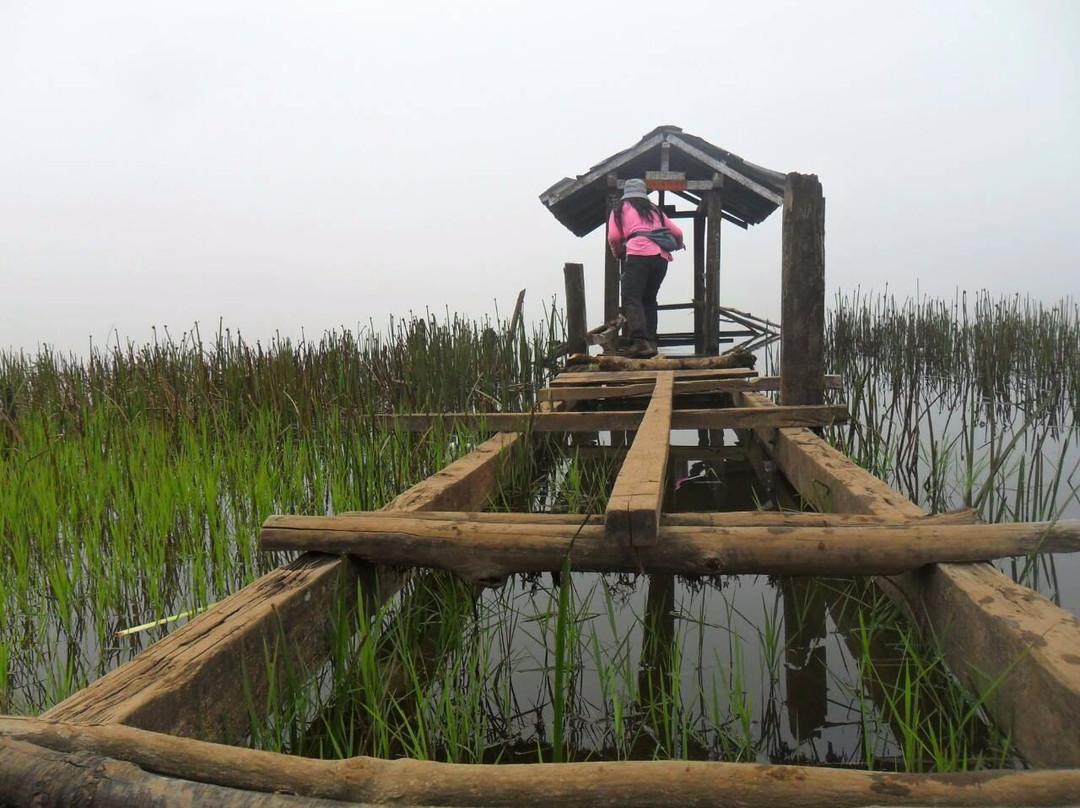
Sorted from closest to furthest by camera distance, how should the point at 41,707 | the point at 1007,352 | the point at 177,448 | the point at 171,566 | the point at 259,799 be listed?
the point at 259,799
the point at 41,707
the point at 171,566
the point at 177,448
the point at 1007,352

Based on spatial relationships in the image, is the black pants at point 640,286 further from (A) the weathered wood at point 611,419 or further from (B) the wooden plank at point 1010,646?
(B) the wooden plank at point 1010,646

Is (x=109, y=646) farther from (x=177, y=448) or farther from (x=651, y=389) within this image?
(x=651, y=389)

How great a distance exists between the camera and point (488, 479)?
10.2 feet

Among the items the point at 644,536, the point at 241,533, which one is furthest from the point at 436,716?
the point at 241,533

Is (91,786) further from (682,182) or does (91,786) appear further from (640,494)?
(682,182)

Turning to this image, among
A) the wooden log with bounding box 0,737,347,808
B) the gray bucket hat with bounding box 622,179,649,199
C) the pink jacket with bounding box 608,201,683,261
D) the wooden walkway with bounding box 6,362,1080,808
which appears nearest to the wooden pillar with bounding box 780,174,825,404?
the wooden walkway with bounding box 6,362,1080,808

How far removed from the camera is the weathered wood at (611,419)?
3592 mm

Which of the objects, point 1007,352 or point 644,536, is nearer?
point 644,536

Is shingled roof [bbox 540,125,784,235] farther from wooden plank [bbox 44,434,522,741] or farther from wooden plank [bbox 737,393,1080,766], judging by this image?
wooden plank [bbox 44,434,522,741]

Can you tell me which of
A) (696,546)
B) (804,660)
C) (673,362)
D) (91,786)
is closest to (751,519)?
(696,546)

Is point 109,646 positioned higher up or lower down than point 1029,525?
lower down

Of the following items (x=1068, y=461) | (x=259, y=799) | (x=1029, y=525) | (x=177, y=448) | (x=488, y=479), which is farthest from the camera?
(x=1068, y=461)

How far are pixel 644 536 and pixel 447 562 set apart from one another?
1.48 feet

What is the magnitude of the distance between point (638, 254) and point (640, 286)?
320 millimetres
